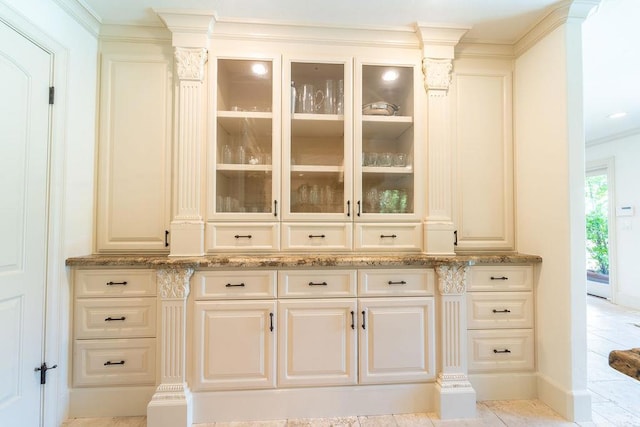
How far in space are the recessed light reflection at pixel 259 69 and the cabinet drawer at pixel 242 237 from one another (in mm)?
1013

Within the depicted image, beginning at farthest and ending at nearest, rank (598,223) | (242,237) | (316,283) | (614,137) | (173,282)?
(598,223), (614,137), (242,237), (316,283), (173,282)

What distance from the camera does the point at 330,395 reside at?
5.75 ft

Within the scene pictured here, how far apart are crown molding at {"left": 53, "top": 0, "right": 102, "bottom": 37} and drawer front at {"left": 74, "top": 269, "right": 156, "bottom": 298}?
5.01ft

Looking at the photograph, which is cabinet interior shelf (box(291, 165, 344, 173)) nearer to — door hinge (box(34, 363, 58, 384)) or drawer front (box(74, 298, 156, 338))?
drawer front (box(74, 298, 156, 338))

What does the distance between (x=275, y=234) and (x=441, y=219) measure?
1.10 metres

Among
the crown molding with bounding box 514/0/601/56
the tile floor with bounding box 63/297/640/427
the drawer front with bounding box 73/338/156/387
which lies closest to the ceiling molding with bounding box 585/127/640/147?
the crown molding with bounding box 514/0/601/56

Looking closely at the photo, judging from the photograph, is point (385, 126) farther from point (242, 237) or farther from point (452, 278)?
point (242, 237)

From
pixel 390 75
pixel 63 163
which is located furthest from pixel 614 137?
pixel 63 163

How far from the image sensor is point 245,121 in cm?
197

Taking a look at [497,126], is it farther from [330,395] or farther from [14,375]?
[14,375]

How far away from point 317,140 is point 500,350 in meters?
1.84

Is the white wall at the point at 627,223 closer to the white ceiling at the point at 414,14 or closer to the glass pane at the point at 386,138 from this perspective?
the white ceiling at the point at 414,14

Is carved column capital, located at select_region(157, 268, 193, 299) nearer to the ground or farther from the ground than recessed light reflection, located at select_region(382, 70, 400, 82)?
nearer to the ground

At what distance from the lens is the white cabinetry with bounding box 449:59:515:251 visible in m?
2.08
